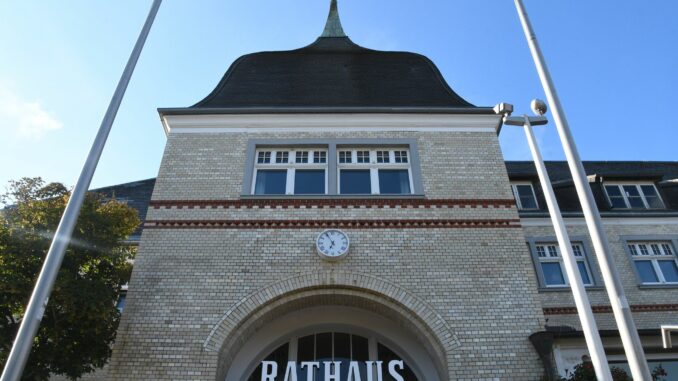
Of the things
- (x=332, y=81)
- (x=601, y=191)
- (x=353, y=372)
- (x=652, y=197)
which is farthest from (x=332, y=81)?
(x=652, y=197)

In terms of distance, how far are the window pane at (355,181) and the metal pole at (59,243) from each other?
5.70 meters

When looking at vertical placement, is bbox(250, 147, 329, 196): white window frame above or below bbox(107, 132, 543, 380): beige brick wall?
above

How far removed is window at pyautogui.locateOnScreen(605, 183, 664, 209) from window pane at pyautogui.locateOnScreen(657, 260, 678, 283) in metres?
2.27

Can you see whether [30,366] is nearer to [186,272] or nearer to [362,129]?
[186,272]

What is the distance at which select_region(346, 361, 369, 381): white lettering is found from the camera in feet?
37.9

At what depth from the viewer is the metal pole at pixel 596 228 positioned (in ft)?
23.9

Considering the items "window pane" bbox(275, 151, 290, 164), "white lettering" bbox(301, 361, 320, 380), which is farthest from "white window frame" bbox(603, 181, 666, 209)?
"white lettering" bbox(301, 361, 320, 380)

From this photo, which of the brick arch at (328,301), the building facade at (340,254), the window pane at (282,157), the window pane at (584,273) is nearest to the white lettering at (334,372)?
the building facade at (340,254)

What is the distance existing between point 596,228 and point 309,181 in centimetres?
736

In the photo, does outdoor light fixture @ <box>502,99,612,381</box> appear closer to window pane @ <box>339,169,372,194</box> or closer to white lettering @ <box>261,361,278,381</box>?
window pane @ <box>339,169,372,194</box>

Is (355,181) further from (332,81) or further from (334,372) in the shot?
(334,372)

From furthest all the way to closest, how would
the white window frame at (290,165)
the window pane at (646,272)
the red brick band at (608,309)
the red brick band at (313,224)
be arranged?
the window pane at (646,272), the red brick band at (608,309), the white window frame at (290,165), the red brick band at (313,224)

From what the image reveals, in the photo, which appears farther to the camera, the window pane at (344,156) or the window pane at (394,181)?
the window pane at (344,156)

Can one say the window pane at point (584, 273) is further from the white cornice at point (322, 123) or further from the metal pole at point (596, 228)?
the metal pole at point (596, 228)
